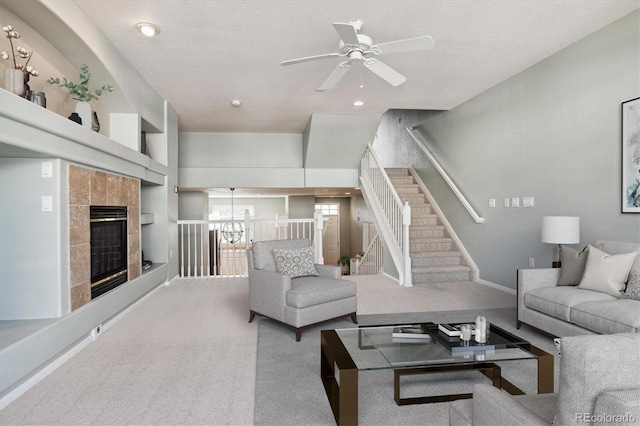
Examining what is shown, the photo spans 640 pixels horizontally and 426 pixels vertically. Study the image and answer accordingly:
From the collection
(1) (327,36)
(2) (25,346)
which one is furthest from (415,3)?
(2) (25,346)

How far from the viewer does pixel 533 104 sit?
4.55m

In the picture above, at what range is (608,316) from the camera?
103 inches

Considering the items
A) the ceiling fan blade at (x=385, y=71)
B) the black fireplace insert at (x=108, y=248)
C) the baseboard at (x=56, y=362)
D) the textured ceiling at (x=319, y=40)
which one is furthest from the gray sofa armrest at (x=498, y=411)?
the black fireplace insert at (x=108, y=248)

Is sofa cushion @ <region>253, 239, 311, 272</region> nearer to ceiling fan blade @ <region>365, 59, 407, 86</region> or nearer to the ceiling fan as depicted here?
the ceiling fan

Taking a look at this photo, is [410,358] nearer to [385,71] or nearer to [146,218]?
[385,71]

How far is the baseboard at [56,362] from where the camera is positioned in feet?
7.30

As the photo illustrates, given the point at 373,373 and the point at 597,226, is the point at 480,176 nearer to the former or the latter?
the point at 597,226

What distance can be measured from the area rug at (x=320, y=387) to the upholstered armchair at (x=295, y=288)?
0.73 feet

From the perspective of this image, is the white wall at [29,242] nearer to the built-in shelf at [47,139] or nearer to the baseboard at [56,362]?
the built-in shelf at [47,139]

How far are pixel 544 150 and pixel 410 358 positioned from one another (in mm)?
3637

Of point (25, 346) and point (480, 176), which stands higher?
point (480, 176)

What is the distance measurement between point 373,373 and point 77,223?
2.72 meters

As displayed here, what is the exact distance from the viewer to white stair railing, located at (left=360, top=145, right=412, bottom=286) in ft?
18.0

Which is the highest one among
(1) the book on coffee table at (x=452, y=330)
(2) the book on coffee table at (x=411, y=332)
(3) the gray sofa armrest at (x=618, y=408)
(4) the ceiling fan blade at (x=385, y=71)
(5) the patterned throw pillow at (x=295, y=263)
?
(4) the ceiling fan blade at (x=385, y=71)
